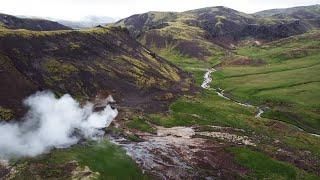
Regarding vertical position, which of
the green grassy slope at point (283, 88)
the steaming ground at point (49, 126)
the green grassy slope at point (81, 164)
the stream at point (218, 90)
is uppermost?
the steaming ground at point (49, 126)

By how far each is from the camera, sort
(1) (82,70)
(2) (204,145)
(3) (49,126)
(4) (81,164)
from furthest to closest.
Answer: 1. (1) (82,70)
2. (2) (204,145)
3. (3) (49,126)
4. (4) (81,164)

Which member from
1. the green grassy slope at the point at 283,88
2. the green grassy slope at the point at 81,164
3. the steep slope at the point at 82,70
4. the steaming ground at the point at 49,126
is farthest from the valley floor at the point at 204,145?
the steep slope at the point at 82,70

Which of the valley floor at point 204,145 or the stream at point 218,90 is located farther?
the stream at point 218,90

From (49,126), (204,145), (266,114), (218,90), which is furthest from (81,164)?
(218,90)

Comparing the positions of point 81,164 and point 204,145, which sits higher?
point 81,164

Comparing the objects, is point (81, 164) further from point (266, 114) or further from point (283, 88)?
point (283, 88)

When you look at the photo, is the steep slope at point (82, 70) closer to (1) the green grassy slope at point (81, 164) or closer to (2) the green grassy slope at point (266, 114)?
(2) the green grassy slope at point (266, 114)
